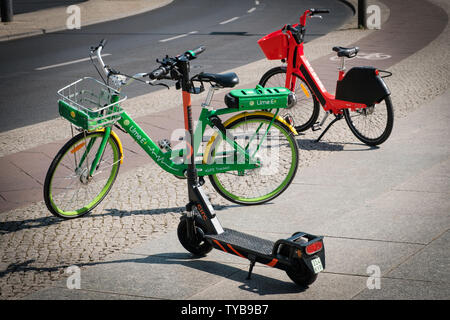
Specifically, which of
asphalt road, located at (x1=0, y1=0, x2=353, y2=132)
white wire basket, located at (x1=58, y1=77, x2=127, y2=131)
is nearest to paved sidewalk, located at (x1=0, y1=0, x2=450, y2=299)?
white wire basket, located at (x1=58, y1=77, x2=127, y2=131)

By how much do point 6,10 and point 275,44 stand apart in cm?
1352

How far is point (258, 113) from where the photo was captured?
18.9 feet

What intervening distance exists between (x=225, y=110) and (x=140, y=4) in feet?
61.3

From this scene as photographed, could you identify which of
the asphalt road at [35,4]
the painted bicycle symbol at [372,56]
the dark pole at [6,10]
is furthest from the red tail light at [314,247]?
the asphalt road at [35,4]

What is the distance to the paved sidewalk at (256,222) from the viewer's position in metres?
4.51

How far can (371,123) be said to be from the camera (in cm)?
777

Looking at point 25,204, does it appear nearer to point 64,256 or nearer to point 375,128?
point 64,256

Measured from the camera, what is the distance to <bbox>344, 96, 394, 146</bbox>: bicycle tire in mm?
7383

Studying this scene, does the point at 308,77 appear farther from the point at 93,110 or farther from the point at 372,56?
the point at 372,56

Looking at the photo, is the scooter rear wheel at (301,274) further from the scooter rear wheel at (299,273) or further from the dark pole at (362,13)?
the dark pole at (362,13)

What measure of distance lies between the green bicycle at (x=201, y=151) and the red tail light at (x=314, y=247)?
1443mm

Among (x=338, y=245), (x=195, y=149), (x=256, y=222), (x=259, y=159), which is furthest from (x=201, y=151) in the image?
(x=338, y=245)

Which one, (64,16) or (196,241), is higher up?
(196,241)

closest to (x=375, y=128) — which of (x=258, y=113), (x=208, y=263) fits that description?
(x=258, y=113)
